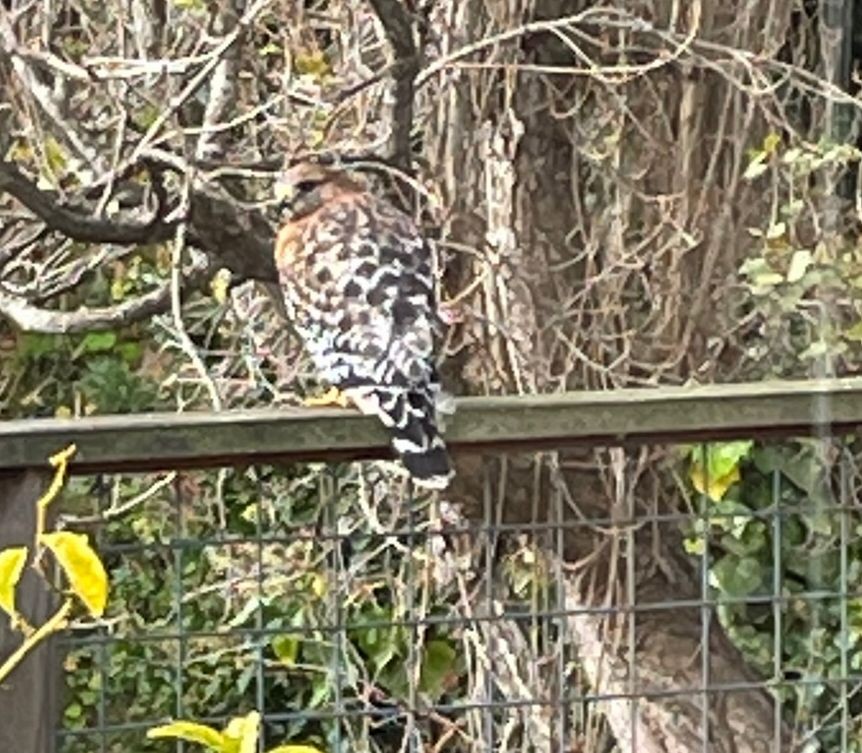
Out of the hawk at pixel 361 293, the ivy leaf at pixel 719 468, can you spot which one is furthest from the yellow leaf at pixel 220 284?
the ivy leaf at pixel 719 468

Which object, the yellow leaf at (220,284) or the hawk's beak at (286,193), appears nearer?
the hawk's beak at (286,193)

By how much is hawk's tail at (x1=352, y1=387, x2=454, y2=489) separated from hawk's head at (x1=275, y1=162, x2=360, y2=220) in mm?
705

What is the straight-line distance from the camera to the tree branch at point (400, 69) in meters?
2.93

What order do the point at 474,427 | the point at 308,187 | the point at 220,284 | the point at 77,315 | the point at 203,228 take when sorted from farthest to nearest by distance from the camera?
the point at 220,284 < the point at 77,315 < the point at 203,228 < the point at 308,187 < the point at 474,427

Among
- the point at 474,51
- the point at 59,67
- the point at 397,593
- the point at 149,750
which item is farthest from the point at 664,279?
the point at 149,750

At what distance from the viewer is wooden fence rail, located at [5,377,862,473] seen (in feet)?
6.01

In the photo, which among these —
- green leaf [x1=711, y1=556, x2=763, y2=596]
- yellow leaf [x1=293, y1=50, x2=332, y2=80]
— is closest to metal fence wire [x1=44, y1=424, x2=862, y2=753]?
green leaf [x1=711, y1=556, x2=763, y2=596]

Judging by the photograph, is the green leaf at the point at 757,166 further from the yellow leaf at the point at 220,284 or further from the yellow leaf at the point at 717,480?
the yellow leaf at the point at 220,284

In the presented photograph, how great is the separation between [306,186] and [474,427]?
104 cm

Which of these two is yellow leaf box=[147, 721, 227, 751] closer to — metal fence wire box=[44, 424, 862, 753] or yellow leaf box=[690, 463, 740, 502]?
metal fence wire box=[44, 424, 862, 753]

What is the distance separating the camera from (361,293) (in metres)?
2.61

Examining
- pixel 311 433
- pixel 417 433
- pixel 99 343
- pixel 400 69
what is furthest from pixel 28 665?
pixel 99 343

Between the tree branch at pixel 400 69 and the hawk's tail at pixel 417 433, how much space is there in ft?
2.74

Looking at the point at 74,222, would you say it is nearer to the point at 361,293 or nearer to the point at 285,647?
the point at 361,293
